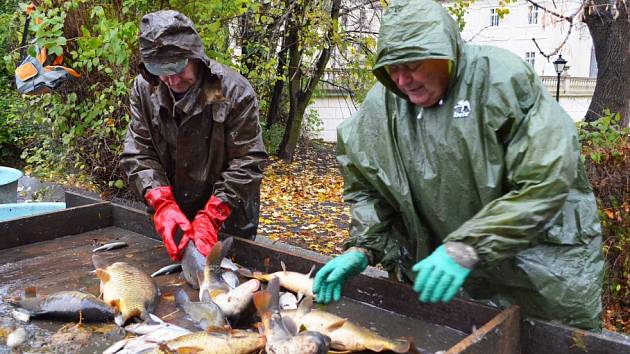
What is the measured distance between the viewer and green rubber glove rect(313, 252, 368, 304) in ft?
8.34

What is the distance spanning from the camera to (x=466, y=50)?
2.31 meters

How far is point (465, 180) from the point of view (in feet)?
7.61

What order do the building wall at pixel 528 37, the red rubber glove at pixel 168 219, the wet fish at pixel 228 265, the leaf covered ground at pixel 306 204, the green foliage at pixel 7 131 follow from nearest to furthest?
the wet fish at pixel 228 265 < the red rubber glove at pixel 168 219 < the leaf covered ground at pixel 306 204 < the green foliage at pixel 7 131 < the building wall at pixel 528 37

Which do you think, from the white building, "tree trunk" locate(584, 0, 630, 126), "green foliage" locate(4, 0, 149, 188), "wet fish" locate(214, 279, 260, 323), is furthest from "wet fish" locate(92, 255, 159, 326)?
the white building

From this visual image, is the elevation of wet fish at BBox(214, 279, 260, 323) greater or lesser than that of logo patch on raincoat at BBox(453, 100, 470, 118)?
lesser

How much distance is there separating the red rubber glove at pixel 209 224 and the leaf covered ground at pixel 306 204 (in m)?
3.94

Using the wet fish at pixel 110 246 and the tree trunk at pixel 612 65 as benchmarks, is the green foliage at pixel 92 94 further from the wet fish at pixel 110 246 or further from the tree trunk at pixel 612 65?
the tree trunk at pixel 612 65

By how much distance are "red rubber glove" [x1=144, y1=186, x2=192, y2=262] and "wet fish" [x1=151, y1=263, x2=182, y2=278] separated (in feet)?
0.14

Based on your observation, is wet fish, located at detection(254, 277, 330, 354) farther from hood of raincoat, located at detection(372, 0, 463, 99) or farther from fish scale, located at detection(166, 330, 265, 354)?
hood of raincoat, located at detection(372, 0, 463, 99)

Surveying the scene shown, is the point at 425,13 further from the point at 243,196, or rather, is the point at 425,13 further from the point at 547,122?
the point at 243,196

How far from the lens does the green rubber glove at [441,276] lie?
2.04 meters

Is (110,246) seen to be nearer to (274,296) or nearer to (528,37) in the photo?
(274,296)

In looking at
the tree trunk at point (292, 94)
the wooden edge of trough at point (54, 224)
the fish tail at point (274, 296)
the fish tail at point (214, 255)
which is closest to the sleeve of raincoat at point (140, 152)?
the wooden edge of trough at point (54, 224)

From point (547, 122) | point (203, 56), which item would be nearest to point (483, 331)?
point (547, 122)
